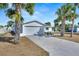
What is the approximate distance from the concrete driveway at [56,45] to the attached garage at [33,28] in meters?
0.13

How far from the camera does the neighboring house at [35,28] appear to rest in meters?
7.90

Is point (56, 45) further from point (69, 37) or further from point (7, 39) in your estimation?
point (7, 39)

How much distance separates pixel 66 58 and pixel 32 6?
157cm

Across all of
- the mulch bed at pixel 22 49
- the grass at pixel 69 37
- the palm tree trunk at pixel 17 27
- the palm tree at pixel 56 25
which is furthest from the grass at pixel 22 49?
the palm tree at pixel 56 25

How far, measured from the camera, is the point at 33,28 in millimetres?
7934

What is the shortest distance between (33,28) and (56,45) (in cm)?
74

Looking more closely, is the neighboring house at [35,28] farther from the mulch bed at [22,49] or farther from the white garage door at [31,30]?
the mulch bed at [22,49]

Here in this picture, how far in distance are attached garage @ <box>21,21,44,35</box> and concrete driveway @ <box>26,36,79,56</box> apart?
133mm

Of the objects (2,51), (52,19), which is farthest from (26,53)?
(52,19)

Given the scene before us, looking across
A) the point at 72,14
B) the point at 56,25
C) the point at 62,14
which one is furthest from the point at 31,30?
the point at 72,14

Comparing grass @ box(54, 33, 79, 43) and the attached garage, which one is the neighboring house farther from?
grass @ box(54, 33, 79, 43)

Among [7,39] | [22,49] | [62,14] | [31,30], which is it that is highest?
[62,14]

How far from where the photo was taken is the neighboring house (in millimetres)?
7902

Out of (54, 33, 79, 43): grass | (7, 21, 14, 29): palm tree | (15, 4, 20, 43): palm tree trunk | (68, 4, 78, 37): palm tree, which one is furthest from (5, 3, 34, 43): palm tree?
(68, 4, 78, 37): palm tree
